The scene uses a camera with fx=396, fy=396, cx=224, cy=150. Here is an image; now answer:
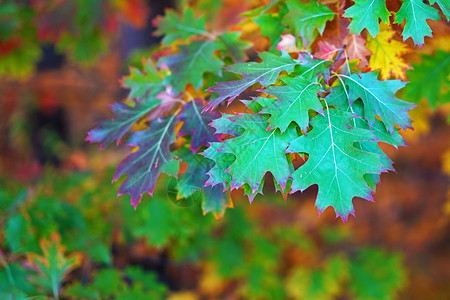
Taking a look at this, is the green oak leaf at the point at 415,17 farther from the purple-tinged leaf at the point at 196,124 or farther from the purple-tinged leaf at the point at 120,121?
the purple-tinged leaf at the point at 120,121

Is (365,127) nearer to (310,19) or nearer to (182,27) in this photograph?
(310,19)

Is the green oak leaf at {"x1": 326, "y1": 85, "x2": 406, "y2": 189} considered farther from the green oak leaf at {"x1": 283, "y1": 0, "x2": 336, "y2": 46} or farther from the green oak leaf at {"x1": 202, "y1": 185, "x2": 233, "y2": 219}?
the green oak leaf at {"x1": 202, "y1": 185, "x2": 233, "y2": 219}

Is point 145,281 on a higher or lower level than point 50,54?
lower

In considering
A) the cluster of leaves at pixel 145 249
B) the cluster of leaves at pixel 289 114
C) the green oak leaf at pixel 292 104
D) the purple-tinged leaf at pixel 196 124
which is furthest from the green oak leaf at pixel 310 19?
the cluster of leaves at pixel 145 249

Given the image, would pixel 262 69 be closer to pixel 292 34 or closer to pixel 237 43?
pixel 292 34

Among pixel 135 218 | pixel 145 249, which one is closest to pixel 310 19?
pixel 135 218

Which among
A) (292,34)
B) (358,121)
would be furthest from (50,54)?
(358,121)
